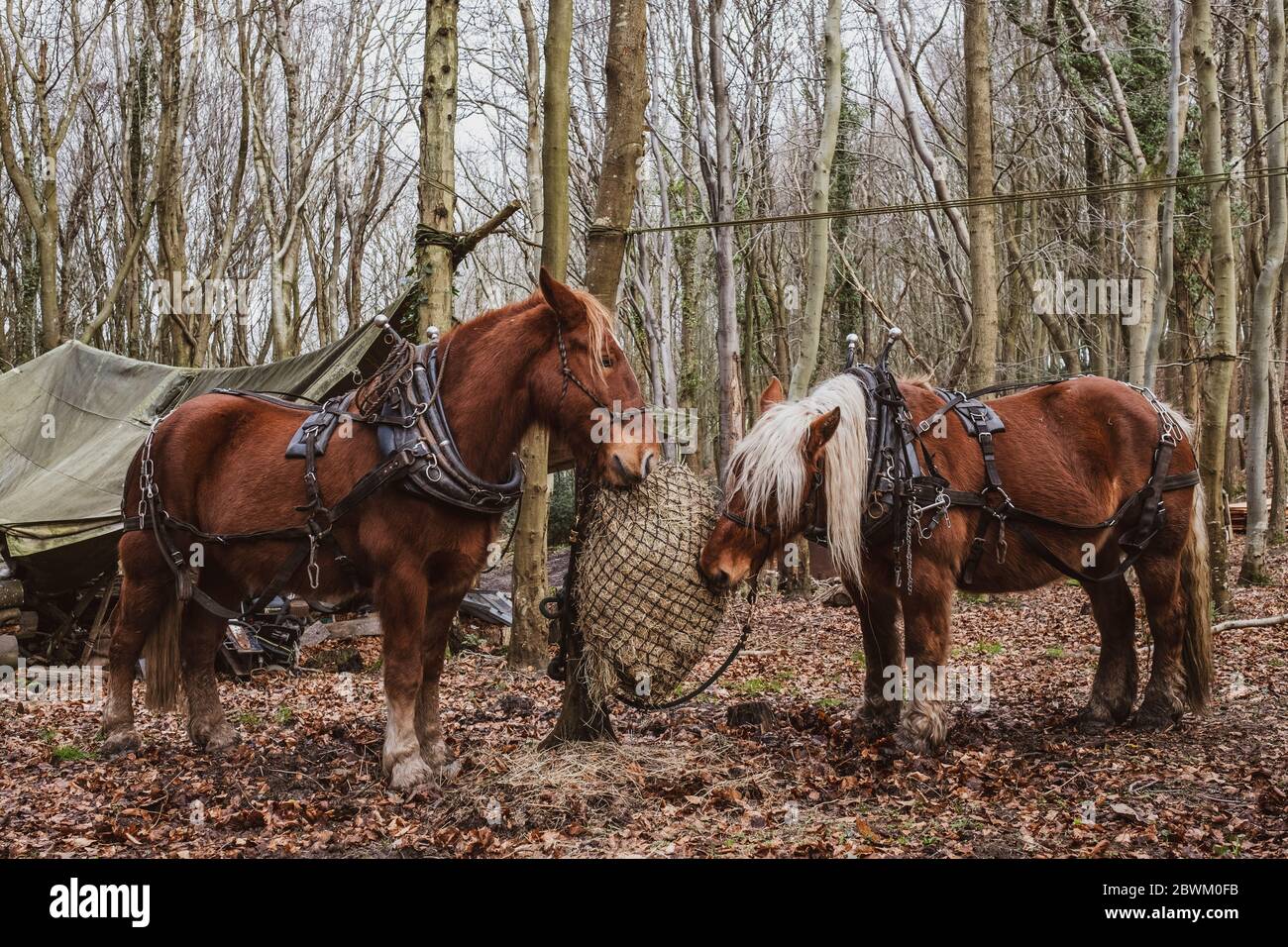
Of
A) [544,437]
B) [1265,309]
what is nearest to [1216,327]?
[1265,309]

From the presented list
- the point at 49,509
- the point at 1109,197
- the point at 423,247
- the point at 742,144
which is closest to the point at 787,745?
the point at 423,247

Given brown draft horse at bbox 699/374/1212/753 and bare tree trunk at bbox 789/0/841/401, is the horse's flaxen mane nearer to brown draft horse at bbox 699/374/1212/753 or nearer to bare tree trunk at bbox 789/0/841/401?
brown draft horse at bbox 699/374/1212/753

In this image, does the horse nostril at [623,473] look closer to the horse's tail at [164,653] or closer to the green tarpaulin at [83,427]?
the horse's tail at [164,653]

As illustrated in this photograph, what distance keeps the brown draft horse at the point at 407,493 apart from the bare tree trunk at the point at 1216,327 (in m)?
6.12

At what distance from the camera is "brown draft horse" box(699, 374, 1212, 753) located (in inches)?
191

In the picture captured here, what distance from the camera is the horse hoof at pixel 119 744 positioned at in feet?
18.1

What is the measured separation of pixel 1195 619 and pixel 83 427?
9259 mm

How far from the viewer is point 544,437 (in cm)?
723

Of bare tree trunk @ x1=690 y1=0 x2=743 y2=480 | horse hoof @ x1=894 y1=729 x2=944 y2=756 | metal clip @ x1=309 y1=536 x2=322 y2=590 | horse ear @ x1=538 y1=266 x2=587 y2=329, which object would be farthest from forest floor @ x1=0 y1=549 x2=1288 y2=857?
bare tree trunk @ x1=690 y1=0 x2=743 y2=480

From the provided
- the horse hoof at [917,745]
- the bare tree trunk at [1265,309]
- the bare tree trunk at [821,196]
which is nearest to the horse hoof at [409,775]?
the horse hoof at [917,745]

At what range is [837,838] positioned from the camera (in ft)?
13.0

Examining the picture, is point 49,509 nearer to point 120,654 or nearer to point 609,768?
point 120,654

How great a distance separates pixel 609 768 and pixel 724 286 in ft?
30.5

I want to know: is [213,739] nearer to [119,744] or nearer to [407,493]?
[119,744]
